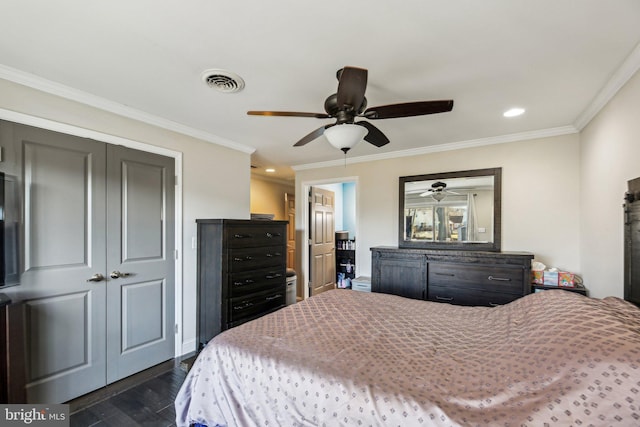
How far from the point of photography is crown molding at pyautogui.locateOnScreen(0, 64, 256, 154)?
6.37 feet

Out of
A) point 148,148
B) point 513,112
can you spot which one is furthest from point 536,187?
point 148,148

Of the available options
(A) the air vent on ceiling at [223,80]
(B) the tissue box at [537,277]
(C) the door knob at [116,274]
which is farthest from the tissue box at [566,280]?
(C) the door knob at [116,274]

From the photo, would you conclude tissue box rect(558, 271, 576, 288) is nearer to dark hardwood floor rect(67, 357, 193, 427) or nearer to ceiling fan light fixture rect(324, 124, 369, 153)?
ceiling fan light fixture rect(324, 124, 369, 153)

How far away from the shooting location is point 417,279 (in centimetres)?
329

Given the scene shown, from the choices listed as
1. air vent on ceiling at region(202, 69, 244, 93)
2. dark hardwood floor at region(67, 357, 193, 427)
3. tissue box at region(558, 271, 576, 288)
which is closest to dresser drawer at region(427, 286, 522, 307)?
tissue box at region(558, 271, 576, 288)

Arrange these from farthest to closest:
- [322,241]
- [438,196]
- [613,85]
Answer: [322,241] → [438,196] → [613,85]

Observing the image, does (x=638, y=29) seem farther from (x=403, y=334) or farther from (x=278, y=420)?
(x=278, y=420)

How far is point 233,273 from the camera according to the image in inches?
113

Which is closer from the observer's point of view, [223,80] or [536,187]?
[223,80]

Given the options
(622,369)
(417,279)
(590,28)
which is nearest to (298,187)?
(417,279)

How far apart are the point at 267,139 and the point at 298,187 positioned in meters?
1.60

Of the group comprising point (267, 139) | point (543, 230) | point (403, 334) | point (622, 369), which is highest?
point (267, 139)

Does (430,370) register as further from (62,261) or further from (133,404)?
(62,261)

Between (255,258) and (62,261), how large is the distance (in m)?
1.60
